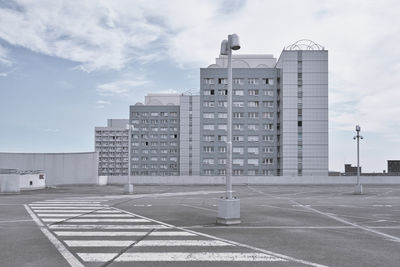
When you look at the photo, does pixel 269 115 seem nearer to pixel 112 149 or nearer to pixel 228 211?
pixel 228 211

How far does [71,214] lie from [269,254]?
1021 centimetres

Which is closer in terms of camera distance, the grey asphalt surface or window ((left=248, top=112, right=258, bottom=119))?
the grey asphalt surface

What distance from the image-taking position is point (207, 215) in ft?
46.0

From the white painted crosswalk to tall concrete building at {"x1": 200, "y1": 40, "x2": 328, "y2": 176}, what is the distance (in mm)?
69897

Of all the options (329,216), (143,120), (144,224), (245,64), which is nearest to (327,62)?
(245,64)

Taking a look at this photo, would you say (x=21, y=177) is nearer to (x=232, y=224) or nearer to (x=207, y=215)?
(x=207, y=215)

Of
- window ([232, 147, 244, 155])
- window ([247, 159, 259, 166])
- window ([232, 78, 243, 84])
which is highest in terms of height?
window ([232, 78, 243, 84])

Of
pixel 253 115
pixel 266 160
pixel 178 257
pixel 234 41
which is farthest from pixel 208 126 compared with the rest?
pixel 178 257

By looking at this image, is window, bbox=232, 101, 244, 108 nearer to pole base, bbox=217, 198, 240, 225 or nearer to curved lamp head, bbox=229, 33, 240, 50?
curved lamp head, bbox=229, 33, 240, 50

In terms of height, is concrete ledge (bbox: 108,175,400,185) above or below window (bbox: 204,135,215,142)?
below

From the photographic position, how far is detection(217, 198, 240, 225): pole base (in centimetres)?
1145

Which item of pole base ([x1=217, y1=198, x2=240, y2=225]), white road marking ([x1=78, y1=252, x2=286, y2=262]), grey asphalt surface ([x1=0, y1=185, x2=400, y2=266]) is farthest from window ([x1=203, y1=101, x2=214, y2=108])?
white road marking ([x1=78, y1=252, x2=286, y2=262])

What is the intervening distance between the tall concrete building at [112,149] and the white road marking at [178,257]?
152 metres

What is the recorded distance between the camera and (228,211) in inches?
452
